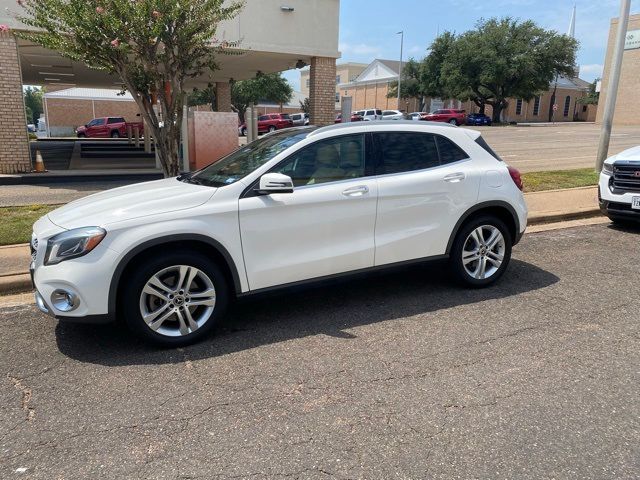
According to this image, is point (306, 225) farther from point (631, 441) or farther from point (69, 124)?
point (69, 124)

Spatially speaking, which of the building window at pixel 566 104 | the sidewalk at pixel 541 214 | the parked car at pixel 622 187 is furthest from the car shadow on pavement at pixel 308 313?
the building window at pixel 566 104

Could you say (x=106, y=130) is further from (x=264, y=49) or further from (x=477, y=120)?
(x=477, y=120)

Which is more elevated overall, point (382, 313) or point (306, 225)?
point (306, 225)

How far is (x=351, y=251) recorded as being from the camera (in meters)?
4.54

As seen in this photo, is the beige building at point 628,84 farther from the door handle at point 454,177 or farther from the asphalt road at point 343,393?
the asphalt road at point 343,393

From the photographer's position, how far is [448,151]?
5.16m

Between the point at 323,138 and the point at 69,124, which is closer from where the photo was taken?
the point at 323,138

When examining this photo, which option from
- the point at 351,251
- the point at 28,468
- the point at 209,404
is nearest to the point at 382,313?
the point at 351,251

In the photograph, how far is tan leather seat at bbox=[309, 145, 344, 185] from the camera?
14.7 feet

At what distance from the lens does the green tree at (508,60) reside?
2005 inches

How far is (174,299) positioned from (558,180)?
10.4 metres

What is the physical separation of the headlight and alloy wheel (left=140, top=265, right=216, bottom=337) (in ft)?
1.57

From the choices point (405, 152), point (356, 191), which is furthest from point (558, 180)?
point (356, 191)

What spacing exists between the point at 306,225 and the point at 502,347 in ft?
5.99
